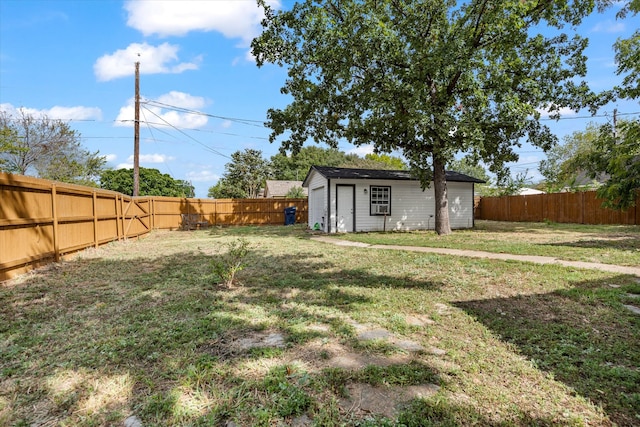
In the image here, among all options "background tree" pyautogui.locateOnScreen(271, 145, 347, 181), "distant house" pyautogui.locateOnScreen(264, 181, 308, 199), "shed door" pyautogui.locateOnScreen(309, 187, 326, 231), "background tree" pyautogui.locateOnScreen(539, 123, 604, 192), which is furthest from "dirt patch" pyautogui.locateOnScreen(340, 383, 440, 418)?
"background tree" pyautogui.locateOnScreen(271, 145, 347, 181)

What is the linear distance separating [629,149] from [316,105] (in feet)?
29.2

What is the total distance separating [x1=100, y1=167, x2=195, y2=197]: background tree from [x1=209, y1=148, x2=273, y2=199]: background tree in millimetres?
6545

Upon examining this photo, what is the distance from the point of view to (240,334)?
3.07 metres

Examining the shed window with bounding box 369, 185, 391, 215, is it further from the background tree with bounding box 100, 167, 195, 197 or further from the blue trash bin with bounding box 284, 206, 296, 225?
the background tree with bounding box 100, 167, 195, 197

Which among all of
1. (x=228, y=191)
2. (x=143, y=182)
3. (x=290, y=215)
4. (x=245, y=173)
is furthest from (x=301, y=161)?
(x=290, y=215)

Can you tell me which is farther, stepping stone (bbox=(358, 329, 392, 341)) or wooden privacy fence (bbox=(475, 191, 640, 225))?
wooden privacy fence (bbox=(475, 191, 640, 225))

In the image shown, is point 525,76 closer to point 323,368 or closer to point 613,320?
point 613,320

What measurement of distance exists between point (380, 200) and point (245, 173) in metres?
30.4

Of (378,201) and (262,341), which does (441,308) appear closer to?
(262,341)

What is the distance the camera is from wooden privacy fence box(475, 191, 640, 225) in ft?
46.9

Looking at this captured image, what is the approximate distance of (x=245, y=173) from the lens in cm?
4225

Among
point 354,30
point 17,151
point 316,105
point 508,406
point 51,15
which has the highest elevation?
point 354,30

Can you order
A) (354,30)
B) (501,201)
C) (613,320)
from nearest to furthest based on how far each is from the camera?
(613,320)
(354,30)
(501,201)

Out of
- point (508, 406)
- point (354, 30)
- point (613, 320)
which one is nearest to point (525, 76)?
point (354, 30)
